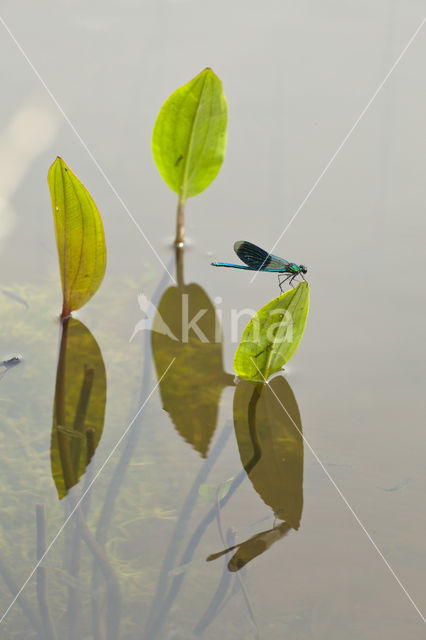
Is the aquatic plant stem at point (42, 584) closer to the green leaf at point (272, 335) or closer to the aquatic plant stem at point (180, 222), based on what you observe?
the green leaf at point (272, 335)

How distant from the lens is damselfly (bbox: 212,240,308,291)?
5.34ft

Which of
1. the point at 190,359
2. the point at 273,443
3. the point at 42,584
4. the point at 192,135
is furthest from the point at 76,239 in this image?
the point at 42,584

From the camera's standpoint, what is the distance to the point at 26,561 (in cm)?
109

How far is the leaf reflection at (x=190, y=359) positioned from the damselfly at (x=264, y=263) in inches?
5.7

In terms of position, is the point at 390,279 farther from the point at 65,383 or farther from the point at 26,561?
the point at 26,561

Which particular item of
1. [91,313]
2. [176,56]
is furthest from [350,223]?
[176,56]

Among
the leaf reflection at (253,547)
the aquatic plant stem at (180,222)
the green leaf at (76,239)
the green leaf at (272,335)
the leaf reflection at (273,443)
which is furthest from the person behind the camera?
the aquatic plant stem at (180,222)

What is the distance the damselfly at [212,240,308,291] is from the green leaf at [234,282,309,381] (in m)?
0.29

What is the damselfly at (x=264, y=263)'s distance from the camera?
1.63 metres

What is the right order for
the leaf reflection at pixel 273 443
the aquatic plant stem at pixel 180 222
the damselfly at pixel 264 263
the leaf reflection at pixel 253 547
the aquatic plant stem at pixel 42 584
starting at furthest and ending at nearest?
1. the aquatic plant stem at pixel 180 222
2. the damselfly at pixel 264 263
3. the leaf reflection at pixel 273 443
4. the leaf reflection at pixel 253 547
5. the aquatic plant stem at pixel 42 584

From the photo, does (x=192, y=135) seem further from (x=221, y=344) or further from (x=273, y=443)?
(x=273, y=443)

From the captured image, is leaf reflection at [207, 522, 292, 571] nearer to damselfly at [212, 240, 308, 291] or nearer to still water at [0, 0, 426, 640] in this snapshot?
still water at [0, 0, 426, 640]

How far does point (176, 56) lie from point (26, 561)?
6.89 feet

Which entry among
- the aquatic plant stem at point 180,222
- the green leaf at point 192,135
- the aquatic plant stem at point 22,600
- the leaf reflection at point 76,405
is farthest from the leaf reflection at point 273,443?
the green leaf at point 192,135
